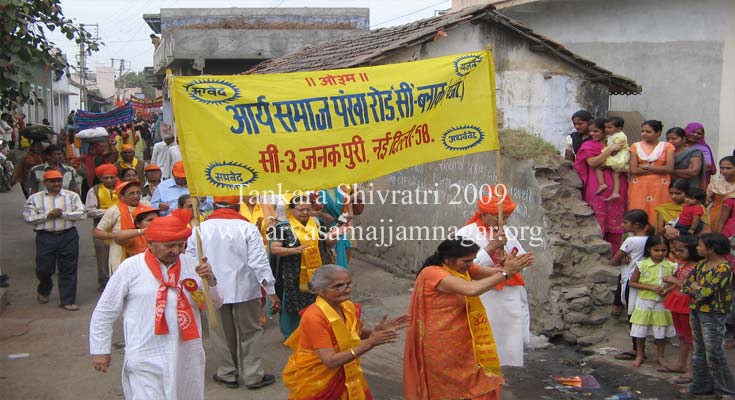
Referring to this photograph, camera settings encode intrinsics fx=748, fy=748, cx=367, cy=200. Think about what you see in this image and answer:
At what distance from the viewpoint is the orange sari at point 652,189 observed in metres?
8.24

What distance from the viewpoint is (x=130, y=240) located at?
23.7 ft

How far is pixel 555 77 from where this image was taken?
11.4m

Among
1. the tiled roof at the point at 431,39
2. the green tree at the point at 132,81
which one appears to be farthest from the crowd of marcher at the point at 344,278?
the green tree at the point at 132,81

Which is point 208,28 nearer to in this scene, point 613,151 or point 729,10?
point 729,10

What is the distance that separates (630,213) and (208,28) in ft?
66.6

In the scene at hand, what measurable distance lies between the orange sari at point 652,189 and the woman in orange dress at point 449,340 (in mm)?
3976

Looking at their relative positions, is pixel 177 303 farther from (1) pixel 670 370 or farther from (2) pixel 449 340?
(1) pixel 670 370

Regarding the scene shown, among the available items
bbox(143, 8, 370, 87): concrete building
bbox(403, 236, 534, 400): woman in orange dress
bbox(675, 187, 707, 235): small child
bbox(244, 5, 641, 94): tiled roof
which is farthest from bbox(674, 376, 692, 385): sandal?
bbox(143, 8, 370, 87): concrete building

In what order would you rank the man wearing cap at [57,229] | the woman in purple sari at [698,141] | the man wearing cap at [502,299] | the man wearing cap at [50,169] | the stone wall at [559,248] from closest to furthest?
1. the man wearing cap at [502,299]
2. the stone wall at [559,248]
3. the man wearing cap at [57,229]
4. the woman in purple sari at [698,141]
5. the man wearing cap at [50,169]

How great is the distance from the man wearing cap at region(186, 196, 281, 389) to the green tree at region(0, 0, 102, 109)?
4130 mm

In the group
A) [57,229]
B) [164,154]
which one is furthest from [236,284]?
[164,154]

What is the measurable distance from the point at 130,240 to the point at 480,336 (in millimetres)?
3801

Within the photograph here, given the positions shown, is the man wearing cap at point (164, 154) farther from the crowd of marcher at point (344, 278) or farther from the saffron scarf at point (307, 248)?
the saffron scarf at point (307, 248)

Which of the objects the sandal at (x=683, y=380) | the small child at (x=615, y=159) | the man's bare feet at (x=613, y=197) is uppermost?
the small child at (x=615, y=159)
